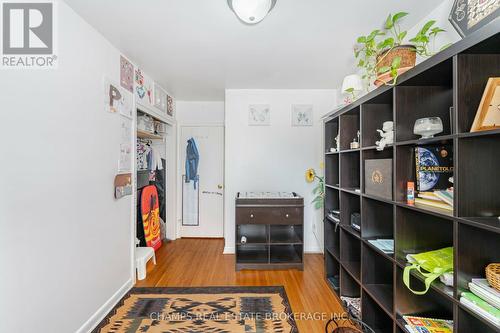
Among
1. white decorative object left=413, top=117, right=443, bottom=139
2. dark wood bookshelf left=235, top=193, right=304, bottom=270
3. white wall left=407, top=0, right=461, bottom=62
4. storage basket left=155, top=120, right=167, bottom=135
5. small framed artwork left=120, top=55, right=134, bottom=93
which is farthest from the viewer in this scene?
storage basket left=155, top=120, right=167, bottom=135

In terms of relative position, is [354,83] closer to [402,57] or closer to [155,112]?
[402,57]

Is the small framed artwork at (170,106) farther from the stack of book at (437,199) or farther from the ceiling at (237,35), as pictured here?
the stack of book at (437,199)

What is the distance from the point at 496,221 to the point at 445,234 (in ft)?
1.77

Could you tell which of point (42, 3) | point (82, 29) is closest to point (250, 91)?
point (82, 29)

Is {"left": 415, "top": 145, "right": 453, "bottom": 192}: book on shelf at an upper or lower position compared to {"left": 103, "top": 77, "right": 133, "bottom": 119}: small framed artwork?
lower

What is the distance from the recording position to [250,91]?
10.9 ft

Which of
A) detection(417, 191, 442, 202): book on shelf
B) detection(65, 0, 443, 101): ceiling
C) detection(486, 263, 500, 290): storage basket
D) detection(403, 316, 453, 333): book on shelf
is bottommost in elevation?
detection(403, 316, 453, 333): book on shelf

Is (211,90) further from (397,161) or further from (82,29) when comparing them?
(397,161)

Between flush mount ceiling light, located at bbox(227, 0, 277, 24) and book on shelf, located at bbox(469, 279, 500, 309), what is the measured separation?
175 cm

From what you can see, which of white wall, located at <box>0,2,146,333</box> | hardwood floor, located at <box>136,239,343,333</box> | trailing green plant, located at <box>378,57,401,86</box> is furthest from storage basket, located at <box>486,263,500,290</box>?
white wall, located at <box>0,2,146,333</box>

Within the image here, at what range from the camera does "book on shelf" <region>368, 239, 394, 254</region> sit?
1516 millimetres

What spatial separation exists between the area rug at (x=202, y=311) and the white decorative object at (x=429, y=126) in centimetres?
168

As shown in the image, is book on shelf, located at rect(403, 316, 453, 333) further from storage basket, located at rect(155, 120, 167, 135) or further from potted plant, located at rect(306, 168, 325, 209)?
storage basket, located at rect(155, 120, 167, 135)

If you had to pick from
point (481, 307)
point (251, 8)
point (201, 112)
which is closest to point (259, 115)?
point (201, 112)
